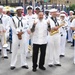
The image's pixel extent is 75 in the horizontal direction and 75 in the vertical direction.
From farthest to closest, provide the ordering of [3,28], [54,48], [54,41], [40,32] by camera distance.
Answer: [3,28], [54,48], [54,41], [40,32]

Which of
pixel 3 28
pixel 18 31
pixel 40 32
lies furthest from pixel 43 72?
pixel 3 28

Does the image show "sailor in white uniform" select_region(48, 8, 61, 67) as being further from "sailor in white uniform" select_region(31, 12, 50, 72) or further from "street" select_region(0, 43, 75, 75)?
"sailor in white uniform" select_region(31, 12, 50, 72)

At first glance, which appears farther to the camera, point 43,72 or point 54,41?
point 54,41

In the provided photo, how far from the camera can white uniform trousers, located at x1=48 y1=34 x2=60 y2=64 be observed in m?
8.37

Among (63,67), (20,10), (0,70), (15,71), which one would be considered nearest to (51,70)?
(63,67)

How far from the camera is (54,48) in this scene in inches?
338

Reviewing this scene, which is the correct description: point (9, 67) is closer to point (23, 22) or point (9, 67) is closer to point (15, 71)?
point (15, 71)

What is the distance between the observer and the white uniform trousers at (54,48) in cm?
837

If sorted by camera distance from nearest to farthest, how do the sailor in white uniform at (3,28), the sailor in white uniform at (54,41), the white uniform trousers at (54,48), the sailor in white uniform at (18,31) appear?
the sailor in white uniform at (18,31), the sailor in white uniform at (54,41), the white uniform trousers at (54,48), the sailor in white uniform at (3,28)

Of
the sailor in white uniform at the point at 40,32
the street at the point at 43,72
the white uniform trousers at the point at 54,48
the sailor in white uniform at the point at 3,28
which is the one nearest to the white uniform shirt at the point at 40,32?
the sailor in white uniform at the point at 40,32

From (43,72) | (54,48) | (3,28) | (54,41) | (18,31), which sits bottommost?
(43,72)

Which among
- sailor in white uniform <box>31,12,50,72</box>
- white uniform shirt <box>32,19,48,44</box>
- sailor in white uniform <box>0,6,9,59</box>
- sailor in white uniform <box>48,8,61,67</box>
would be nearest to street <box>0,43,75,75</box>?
sailor in white uniform <box>48,8,61,67</box>

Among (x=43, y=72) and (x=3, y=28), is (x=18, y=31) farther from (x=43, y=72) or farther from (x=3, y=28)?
(x=3, y=28)

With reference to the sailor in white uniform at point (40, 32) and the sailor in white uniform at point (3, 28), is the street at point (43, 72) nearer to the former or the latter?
the sailor in white uniform at point (40, 32)
